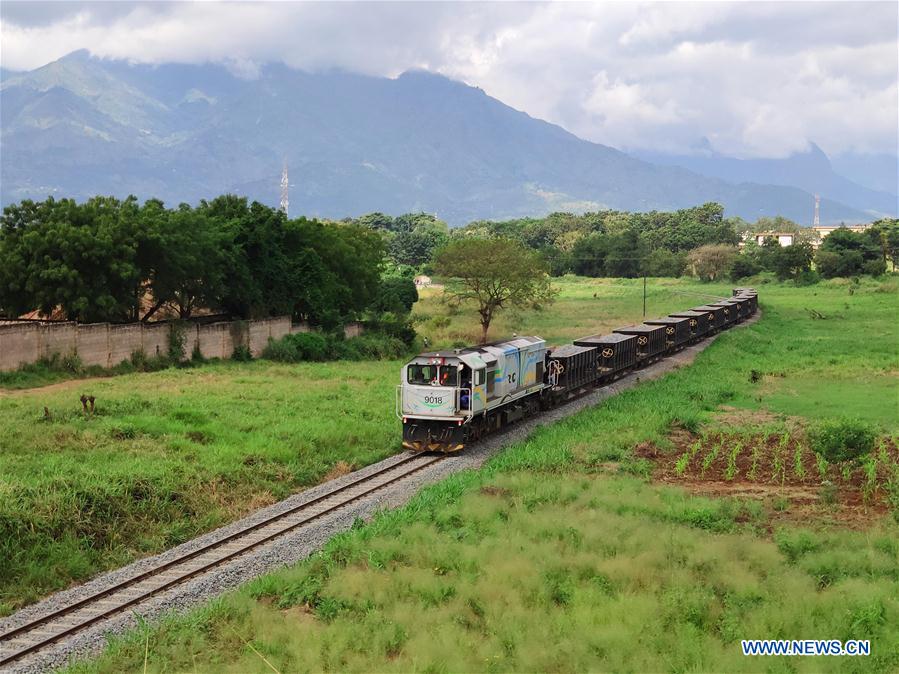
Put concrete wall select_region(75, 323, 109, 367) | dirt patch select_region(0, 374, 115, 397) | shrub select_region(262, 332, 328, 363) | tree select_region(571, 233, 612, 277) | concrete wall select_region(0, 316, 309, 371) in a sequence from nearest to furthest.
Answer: dirt patch select_region(0, 374, 115, 397) → concrete wall select_region(0, 316, 309, 371) → concrete wall select_region(75, 323, 109, 367) → shrub select_region(262, 332, 328, 363) → tree select_region(571, 233, 612, 277)

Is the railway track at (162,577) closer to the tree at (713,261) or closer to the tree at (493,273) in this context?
the tree at (493,273)

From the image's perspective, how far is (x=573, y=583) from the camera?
15.4 m

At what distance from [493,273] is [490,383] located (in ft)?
113

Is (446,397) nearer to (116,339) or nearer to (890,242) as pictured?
(116,339)

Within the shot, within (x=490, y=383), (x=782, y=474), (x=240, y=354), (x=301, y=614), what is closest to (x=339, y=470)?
(x=490, y=383)

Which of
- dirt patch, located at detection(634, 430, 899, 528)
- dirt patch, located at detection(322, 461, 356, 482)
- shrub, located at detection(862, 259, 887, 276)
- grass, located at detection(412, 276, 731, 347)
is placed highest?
shrub, located at detection(862, 259, 887, 276)

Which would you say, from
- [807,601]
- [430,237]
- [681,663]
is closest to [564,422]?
[807,601]

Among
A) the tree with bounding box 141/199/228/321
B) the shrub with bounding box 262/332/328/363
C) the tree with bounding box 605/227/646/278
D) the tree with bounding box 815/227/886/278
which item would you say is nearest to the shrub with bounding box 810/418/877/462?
the tree with bounding box 141/199/228/321

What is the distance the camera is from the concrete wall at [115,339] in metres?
37.8

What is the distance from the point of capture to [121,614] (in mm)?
15625

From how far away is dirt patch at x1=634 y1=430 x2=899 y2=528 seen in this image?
67.7 feet

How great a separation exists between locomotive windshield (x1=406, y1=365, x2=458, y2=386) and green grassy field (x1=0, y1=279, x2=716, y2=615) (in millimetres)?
2769

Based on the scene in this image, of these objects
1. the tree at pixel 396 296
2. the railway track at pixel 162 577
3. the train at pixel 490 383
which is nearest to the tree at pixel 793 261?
the tree at pixel 396 296

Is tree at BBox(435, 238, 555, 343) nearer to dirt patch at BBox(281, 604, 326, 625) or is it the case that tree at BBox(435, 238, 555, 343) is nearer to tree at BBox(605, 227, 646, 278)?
dirt patch at BBox(281, 604, 326, 625)
